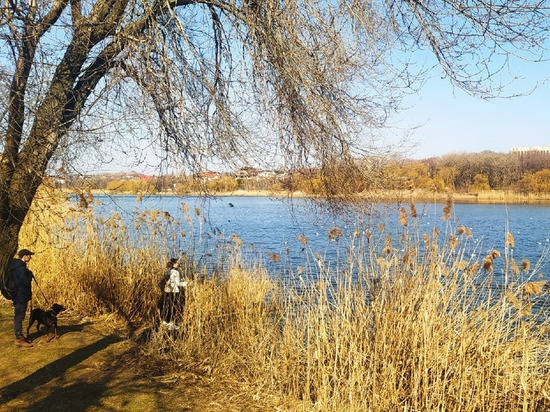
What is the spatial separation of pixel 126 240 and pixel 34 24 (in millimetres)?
4304

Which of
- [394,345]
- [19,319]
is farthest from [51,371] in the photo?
[394,345]

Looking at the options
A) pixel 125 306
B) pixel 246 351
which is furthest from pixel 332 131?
pixel 125 306

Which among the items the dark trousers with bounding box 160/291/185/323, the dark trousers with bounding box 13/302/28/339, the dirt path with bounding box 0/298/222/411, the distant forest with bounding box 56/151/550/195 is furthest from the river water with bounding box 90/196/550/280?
the dark trousers with bounding box 13/302/28/339

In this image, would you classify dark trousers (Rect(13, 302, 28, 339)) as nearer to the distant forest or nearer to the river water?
the distant forest

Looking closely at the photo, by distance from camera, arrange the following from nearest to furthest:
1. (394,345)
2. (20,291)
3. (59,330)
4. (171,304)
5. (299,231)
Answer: (394,345), (20,291), (59,330), (171,304), (299,231)

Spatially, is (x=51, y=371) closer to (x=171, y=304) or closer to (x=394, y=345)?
(x=171, y=304)

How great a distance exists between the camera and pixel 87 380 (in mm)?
4680

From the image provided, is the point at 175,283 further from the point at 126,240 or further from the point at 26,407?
the point at 26,407

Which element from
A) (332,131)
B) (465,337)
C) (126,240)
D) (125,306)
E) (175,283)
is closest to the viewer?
(465,337)

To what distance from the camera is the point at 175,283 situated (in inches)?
251

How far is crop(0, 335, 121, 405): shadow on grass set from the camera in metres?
4.38

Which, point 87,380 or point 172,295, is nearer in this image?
point 87,380

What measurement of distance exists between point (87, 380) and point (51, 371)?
0.48 meters

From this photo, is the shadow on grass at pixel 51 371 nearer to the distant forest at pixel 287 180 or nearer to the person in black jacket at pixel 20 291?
the person in black jacket at pixel 20 291
